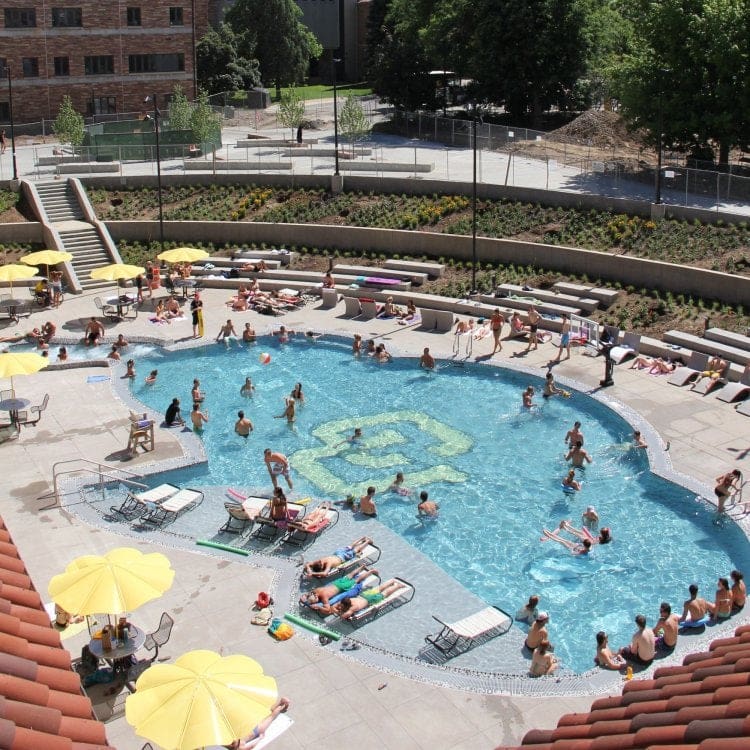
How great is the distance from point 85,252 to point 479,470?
2395 cm

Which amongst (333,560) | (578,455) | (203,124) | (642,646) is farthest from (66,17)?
(642,646)

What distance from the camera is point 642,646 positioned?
53.1 feet

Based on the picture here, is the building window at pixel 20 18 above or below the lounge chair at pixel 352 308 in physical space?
above

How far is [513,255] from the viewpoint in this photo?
38875 millimetres

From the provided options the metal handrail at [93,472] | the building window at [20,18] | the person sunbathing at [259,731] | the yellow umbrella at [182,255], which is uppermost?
the building window at [20,18]

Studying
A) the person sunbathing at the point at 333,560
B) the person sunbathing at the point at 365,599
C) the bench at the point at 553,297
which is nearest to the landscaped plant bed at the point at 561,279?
the bench at the point at 553,297

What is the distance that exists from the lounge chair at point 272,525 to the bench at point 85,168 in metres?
33.5

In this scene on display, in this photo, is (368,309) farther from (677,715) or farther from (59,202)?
(677,715)

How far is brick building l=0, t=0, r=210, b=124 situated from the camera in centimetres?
6347

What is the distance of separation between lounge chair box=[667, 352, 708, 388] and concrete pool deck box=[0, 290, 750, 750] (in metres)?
0.41

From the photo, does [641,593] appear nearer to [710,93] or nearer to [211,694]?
[211,694]

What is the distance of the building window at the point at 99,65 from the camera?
2611 inches

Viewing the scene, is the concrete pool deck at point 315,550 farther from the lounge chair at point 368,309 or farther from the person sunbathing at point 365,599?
the lounge chair at point 368,309

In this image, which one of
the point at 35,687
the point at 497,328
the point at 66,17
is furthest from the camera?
the point at 66,17
